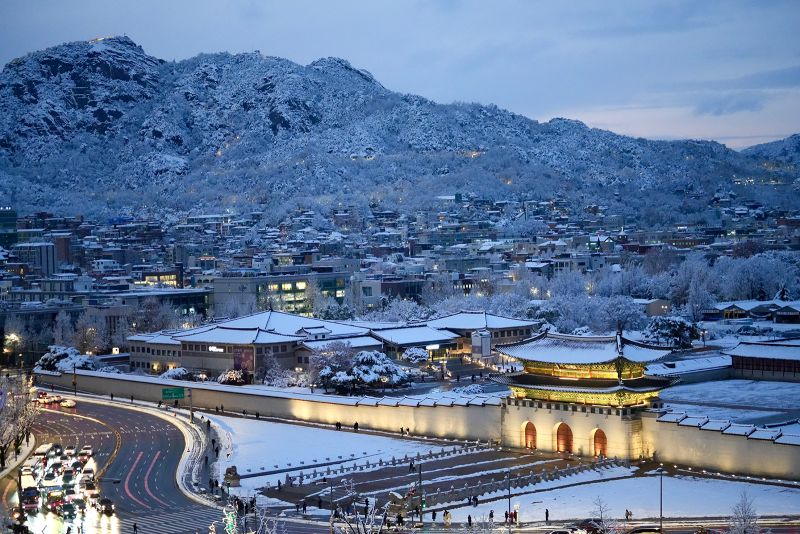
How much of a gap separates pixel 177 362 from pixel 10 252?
105360 mm

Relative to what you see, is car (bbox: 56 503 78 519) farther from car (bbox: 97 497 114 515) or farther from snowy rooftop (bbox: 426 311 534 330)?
snowy rooftop (bbox: 426 311 534 330)

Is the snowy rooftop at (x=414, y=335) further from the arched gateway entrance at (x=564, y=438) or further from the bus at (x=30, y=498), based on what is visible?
the bus at (x=30, y=498)

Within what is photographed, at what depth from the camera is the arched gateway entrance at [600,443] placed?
4450 centimetres

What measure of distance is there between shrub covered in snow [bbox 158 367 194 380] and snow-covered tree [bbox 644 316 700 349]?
2785cm

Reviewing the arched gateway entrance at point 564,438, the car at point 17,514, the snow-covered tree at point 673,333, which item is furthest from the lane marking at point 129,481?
the snow-covered tree at point 673,333

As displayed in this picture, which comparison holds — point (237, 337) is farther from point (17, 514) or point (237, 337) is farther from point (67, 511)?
point (17, 514)

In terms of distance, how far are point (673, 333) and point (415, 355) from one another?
639 inches

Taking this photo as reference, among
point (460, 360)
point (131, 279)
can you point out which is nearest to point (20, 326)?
point (460, 360)

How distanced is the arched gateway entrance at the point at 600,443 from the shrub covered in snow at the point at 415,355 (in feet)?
88.1

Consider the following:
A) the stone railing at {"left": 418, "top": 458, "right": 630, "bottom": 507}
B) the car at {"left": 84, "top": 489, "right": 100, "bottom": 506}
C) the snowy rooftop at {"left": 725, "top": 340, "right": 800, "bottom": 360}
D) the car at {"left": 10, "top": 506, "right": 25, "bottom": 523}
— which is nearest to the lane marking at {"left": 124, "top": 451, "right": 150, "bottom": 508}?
the car at {"left": 84, "top": 489, "right": 100, "bottom": 506}

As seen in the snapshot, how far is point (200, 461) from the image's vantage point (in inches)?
1777

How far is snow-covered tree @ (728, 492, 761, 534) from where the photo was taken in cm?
2932

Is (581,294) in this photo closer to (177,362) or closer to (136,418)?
(177,362)

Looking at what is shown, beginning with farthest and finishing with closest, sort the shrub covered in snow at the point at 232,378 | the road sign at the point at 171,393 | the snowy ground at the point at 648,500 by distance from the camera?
the shrub covered in snow at the point at 232,378
the road sign at the point at 171,393
the snowy ground at the point at 648,500
